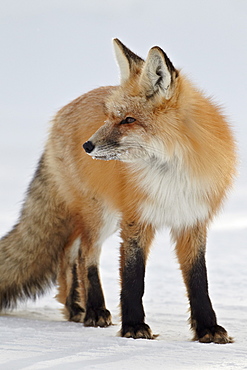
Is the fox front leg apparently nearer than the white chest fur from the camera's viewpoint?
No

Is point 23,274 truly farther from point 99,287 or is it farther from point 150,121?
point 150,121

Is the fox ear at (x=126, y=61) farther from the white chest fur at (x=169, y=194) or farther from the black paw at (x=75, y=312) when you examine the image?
the black paw at (x=75, y=312)

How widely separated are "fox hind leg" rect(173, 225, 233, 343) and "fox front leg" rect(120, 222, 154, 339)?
31cm

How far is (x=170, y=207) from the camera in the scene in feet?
12.7

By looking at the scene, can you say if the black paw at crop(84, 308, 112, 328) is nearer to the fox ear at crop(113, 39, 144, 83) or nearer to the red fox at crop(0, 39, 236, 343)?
the red fox at crop(0, 39, 236, 343)

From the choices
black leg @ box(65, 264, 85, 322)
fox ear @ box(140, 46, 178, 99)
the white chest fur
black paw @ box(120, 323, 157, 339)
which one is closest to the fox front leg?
black paw @ box(120, 323, 157, 339)

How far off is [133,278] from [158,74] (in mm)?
1493

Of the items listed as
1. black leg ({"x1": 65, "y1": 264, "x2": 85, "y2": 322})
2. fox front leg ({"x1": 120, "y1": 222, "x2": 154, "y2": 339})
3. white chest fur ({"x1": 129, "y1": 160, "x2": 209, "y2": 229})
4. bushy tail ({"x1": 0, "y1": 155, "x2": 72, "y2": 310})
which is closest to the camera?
white chest fur ({"x1": 129, "y1": 160, "x2": 209, "y2": 229})

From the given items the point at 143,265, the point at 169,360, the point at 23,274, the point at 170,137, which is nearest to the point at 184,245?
the point at 143,265

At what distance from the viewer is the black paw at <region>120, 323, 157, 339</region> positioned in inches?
152

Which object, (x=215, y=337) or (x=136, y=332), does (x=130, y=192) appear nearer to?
(x=136, y=332)

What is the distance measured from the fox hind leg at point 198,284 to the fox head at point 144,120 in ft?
2.55

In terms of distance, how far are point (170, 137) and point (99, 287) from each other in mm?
1804

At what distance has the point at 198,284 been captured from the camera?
159 inches
